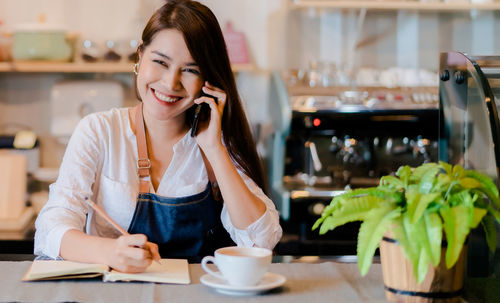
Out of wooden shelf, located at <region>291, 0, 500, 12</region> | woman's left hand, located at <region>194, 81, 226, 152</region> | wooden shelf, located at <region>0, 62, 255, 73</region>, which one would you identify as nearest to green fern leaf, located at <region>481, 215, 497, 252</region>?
woman's left hand, located at <region>194, 81, 226, 152</region>

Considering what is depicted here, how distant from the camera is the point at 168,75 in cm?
172

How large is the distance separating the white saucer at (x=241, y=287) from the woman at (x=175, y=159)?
0.46 metres

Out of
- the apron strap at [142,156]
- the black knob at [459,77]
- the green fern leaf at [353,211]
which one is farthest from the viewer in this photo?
the apron strap at [142,156]

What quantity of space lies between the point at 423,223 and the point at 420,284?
4.5 inches

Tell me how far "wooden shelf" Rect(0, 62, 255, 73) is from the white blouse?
4.99ft

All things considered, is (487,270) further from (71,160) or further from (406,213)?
(71,160)

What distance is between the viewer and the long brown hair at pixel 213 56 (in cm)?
174

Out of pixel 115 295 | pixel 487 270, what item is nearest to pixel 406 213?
pixel 487 270

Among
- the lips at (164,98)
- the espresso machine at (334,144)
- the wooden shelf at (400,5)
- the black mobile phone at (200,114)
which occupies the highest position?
the wooden shelf at (400,5)

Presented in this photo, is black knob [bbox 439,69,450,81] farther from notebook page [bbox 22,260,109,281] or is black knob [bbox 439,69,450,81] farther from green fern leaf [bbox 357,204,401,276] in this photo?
notebook page [bbox 22,260,109,281]

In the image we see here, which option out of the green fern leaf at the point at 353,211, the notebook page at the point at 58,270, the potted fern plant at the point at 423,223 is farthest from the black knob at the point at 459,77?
the notebook page at the point at 58,270

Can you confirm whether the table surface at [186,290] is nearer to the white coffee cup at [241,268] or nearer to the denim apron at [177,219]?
the white coffee cup at [241,268]

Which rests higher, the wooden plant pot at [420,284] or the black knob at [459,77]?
the black knob at [459,77]

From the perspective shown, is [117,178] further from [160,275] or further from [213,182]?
[160,275]
